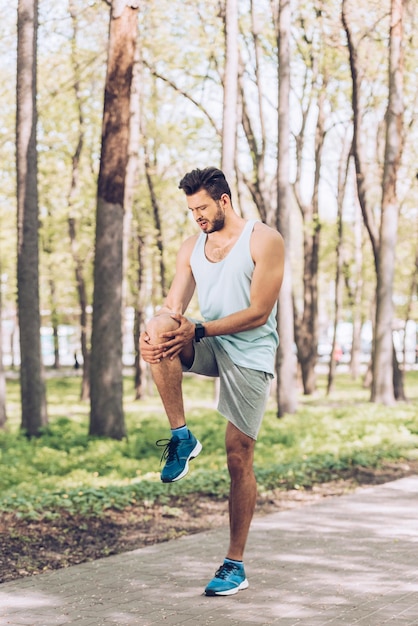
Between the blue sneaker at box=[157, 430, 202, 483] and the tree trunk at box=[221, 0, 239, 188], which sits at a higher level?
the tree trunk at box=[221, 0, 239, 188]

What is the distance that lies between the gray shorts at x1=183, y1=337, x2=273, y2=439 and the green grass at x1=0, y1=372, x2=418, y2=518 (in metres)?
2.82

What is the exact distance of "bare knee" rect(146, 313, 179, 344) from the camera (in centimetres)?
517

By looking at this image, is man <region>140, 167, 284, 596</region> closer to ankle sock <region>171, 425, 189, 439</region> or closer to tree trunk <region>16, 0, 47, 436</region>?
ankle sock <region>171, 425, 189, 439</region>

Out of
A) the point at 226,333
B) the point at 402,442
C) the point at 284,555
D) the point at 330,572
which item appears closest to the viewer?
the point at 226,333

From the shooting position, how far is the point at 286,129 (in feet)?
65.5

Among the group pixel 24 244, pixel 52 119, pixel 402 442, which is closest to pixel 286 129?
pixel 24 244

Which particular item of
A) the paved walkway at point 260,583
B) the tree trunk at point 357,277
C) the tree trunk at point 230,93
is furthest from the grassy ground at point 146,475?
the tree trunk at point 357,277

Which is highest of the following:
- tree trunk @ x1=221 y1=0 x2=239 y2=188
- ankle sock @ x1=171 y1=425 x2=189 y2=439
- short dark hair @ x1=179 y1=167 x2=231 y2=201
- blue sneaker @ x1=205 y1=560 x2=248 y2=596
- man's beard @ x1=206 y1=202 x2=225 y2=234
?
tree trunk @ x1=221 y1=0 x2=239 y2=188

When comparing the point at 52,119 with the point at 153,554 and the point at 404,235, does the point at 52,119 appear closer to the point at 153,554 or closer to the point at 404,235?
the point at 404,235

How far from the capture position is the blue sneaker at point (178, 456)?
532 cm

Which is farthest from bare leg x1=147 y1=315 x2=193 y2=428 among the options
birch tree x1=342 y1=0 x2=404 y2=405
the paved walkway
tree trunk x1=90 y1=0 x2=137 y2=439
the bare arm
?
birch tree x1=342 y1=0 x2=404 y2=405

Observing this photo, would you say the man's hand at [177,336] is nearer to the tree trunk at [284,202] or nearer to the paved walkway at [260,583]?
the paved walkway at [260,583]

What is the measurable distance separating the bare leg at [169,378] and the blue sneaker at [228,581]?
2.69 feet

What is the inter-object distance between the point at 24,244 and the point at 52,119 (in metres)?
14.2
